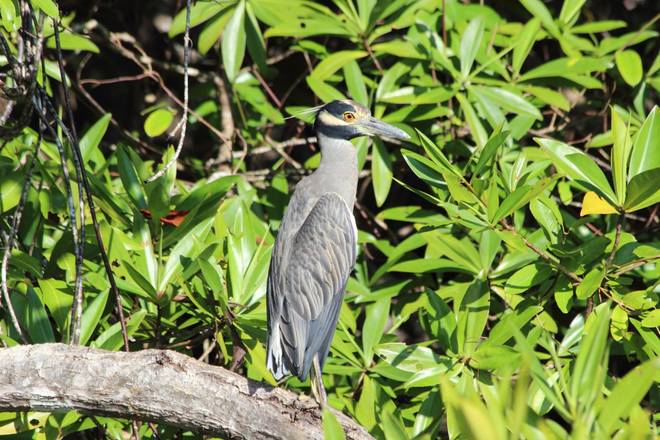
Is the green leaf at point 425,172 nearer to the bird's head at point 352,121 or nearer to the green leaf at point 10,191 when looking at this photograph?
the bird's head at point 352,121

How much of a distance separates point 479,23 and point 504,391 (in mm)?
2543

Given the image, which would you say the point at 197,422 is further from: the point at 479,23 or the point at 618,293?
the point at 479,23

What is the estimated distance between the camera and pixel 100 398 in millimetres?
2395

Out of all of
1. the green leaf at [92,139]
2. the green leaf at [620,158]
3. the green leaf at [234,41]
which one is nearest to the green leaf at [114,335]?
the green leaf at [92,139]

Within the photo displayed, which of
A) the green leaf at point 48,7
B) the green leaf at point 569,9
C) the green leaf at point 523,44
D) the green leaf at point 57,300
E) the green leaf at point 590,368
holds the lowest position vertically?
the green leaf at point 57,300

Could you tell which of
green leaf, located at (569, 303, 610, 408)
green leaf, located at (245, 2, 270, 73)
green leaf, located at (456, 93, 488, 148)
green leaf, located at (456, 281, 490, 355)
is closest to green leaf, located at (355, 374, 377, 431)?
green leaf, located at (456, 281, 490, 355)

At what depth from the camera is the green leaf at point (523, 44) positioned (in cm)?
367

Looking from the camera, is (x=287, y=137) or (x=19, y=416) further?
(x=287, y=137)

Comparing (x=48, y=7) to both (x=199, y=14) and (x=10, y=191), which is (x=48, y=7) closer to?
(x=10, y=191)

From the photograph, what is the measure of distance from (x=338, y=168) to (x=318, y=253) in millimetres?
475

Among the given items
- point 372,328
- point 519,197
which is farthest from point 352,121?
point 519,197

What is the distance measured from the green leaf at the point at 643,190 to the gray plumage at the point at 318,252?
1237 millimetres

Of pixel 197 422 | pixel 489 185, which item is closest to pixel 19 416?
pixel 197 422

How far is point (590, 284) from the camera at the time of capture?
2.65 meters
